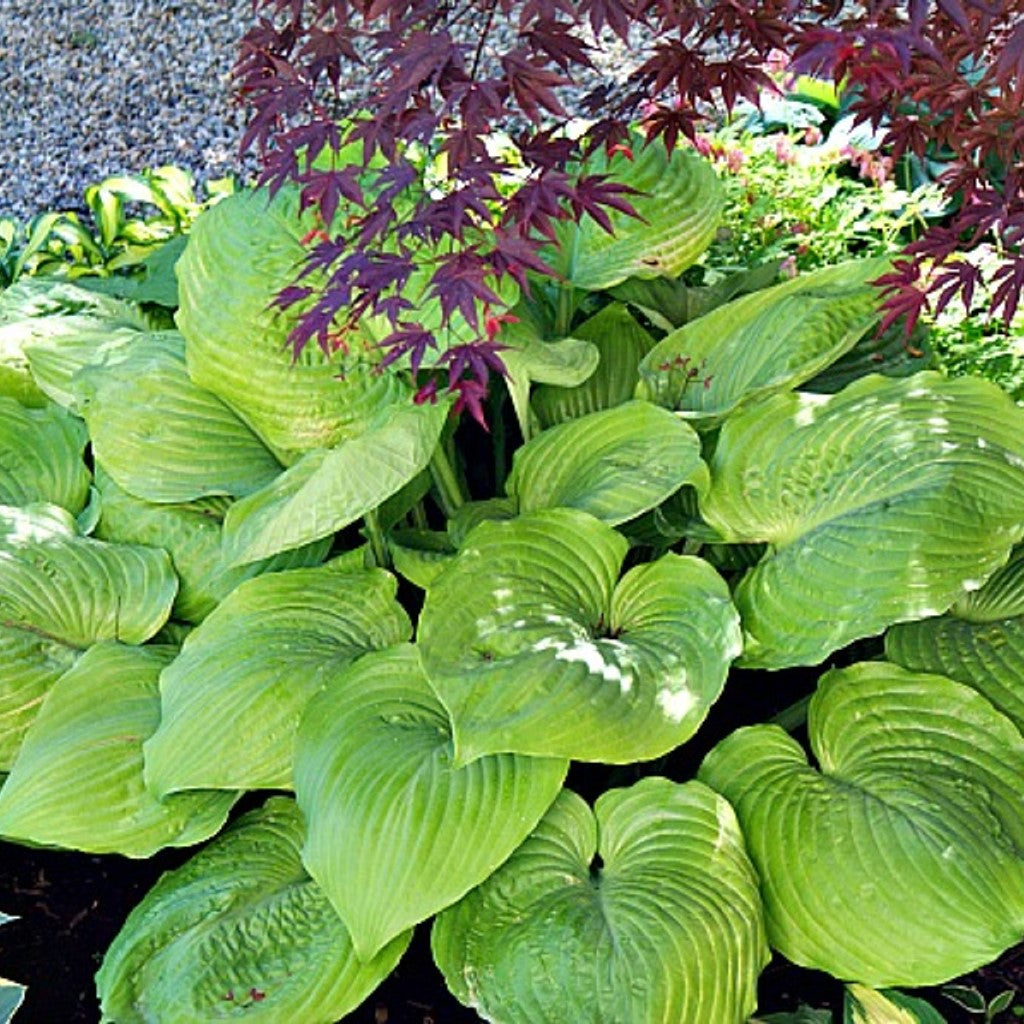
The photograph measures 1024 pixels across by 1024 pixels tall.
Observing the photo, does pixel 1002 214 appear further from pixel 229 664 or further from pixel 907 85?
pixel 229 664

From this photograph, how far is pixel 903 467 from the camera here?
1.89m

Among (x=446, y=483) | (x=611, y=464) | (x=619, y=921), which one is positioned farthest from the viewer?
(x=446, y=483)

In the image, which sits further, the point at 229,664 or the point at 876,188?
the point at 876,188

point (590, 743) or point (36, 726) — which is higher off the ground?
point (590, 743)

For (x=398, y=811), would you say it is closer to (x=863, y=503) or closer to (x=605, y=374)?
(x=863, y=503)

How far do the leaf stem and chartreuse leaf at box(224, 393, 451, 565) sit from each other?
0.80ft

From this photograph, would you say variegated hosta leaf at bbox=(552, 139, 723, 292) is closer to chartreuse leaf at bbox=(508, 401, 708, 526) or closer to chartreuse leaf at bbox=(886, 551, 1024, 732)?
chartreuse leaf at bbox=(508, 401, 708, 526)

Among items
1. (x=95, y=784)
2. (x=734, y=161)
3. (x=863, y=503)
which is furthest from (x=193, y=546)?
(x=734, y=161)

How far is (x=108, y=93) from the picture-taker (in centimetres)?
488

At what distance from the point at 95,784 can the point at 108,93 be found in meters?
3.52

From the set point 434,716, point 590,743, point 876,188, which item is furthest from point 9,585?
point 876,188

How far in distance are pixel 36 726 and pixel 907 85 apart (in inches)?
56.4

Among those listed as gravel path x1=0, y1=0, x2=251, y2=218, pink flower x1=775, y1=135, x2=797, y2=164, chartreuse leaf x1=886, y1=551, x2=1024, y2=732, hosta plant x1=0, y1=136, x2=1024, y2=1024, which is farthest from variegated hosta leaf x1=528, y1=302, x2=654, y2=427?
gravel path x1=0, y1=0, x2=251, y2=218

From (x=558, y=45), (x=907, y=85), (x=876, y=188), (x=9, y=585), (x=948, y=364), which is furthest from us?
(x=876, y=188)
